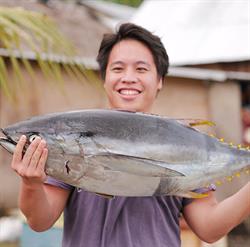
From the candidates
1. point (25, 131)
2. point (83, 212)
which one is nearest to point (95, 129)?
point (25, 131)

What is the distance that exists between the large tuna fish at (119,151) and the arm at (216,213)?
0.81ft

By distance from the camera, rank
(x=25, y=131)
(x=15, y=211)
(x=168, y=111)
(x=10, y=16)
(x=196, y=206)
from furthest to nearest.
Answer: (x=168, y=111) < (x=15, y=211) < (x=10, y=16) < (x=196, y=206) < (x=25, y=131)

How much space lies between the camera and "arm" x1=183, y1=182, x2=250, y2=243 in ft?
8.20

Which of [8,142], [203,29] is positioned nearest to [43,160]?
[8,142]

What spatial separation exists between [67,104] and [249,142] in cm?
257

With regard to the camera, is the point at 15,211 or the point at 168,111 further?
the point at 168,111

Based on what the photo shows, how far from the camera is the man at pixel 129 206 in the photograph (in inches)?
94.5

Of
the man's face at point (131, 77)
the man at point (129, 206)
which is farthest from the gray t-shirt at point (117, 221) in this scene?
the man's face at point (131, 77)

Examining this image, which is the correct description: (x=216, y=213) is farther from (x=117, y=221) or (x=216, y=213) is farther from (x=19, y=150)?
(x=19, y=150)

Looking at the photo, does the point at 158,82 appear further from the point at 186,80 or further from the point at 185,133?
the point at 186,80

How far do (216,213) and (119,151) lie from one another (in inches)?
23.2

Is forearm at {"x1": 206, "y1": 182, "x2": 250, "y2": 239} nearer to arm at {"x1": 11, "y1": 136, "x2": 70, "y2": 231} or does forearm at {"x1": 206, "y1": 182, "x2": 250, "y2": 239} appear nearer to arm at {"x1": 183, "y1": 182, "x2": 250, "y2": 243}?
arm at {"x1": 183, "y1": 182, "x2": 250, "y2": 243}

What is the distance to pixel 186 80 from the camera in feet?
27.6

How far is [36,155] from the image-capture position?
2119mm
